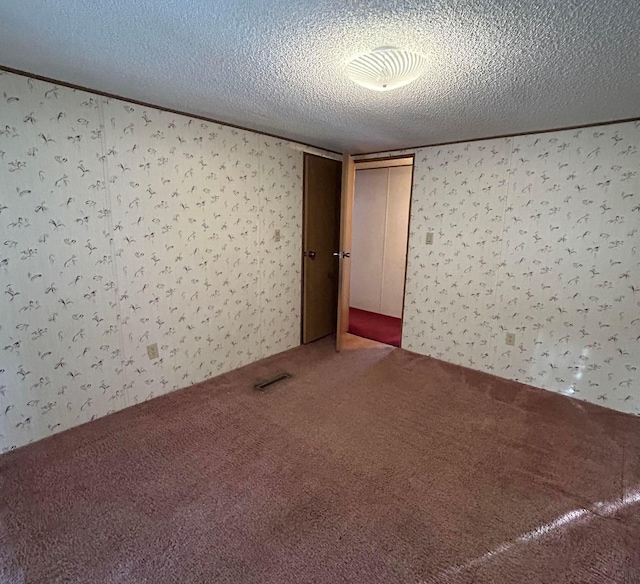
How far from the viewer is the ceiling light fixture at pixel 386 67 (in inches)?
56.7

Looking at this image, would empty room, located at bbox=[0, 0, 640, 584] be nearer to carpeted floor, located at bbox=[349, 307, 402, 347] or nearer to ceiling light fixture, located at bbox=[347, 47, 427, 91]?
ceiling light fixture, located at bbox=[347, 47, 427, 91]

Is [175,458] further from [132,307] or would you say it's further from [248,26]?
[248,26]

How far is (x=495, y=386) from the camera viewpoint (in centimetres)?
296

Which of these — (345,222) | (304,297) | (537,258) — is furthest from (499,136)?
(304,297)

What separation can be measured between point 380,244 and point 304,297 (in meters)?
1.75

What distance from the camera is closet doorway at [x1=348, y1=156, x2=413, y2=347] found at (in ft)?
15.3

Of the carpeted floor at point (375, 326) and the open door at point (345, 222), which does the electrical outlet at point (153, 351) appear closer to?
the open door at point (345, 222)

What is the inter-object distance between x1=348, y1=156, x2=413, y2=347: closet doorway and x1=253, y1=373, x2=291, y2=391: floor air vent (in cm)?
154

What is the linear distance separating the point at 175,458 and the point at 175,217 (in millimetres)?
1577

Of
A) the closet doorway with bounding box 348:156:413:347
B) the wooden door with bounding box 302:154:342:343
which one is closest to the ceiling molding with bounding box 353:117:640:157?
the wooden door with bounding box 302:154:342:343

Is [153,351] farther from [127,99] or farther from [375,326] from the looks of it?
[375,326]

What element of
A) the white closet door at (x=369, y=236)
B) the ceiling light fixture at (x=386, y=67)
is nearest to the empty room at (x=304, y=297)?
the ceiling light fixture at (x=386, y=67)

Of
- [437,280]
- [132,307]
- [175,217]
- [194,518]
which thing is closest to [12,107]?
[175,217]

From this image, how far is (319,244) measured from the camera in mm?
3830
